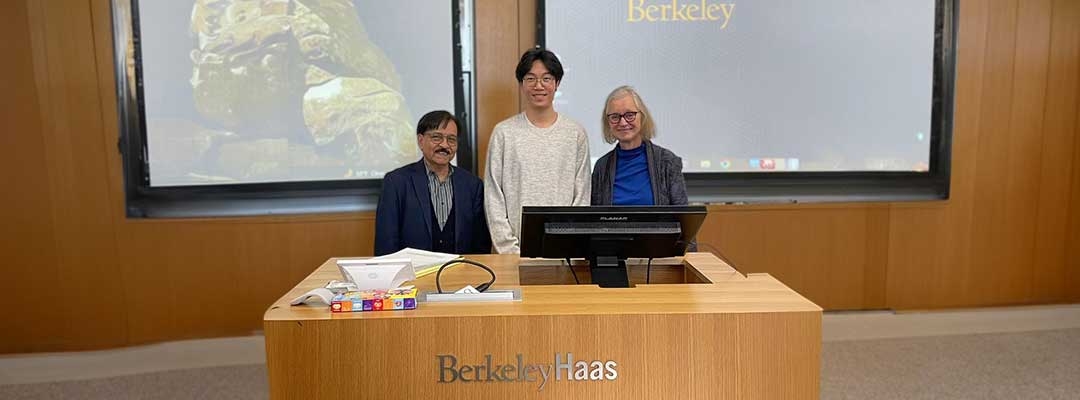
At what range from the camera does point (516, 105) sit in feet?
11.6

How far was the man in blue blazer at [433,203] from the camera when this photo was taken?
2775 mm

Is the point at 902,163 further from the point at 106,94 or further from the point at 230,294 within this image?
the point at 106,94

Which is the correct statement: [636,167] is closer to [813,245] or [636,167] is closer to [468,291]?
[468,291]

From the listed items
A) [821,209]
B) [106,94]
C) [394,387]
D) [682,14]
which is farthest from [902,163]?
[106,94]

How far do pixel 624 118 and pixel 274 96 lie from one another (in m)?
1.89

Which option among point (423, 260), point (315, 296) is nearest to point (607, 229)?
point (423, 260)

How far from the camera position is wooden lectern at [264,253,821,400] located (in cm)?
143

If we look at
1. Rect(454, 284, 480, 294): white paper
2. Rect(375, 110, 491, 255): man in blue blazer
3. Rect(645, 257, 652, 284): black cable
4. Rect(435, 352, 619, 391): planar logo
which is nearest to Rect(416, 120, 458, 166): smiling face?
Rect(375, 110, 491, 255): man in blue blazer

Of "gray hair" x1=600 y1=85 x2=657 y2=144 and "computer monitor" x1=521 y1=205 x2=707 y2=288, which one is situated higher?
"gray hair" x1=600 y1=85 x2=657 y2=144

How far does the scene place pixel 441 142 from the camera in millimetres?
2758

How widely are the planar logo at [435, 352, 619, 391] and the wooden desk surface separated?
0.35ft

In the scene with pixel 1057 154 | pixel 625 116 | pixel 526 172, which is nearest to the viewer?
pixel 625 116

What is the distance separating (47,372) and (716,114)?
3.56 m

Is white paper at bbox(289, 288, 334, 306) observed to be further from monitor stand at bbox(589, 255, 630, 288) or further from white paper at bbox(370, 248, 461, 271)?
monitor stand at bbox(589, 255, 630, 288)
